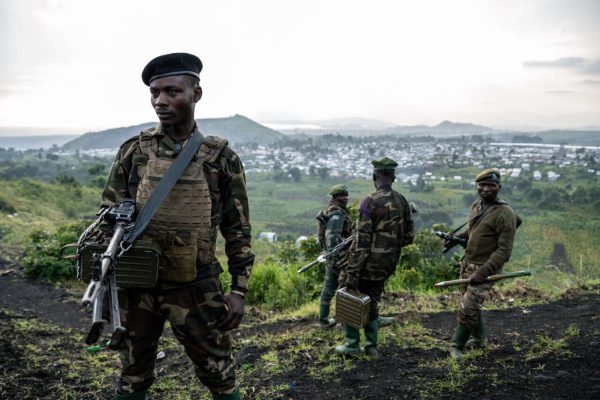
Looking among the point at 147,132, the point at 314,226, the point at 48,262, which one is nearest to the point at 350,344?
the point at 147,132

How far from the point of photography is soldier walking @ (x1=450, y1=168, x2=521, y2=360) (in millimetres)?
3736

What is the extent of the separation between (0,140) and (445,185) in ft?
534

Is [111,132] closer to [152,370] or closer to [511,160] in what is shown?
[511,160]

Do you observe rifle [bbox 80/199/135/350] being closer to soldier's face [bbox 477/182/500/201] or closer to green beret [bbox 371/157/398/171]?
green beret [bbox 371/157/398/171]

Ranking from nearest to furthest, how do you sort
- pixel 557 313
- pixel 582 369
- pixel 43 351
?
pixel 582 369 → pixel 43 351 → pixel 557 313

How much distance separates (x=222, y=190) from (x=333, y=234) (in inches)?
120

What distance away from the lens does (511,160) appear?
6228 cm

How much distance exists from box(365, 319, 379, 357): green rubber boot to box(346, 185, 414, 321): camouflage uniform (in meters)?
0.23

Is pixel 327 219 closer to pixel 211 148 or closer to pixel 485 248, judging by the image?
pixel 485 248

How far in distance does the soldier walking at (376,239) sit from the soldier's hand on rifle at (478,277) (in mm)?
697

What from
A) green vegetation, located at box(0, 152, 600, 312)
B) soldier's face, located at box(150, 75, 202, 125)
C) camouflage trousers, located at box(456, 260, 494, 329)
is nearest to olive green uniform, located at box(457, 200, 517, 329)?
camouflage trousers, located at box(456, 260, 494, 329)

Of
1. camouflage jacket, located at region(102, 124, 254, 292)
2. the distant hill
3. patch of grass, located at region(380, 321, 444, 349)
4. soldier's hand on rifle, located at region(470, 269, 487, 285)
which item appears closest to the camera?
camouflage jacket, located at region(102, 124, 254, 292)

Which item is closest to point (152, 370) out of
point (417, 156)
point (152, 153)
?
point (152, 153)

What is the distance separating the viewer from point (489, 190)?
3838 mm
